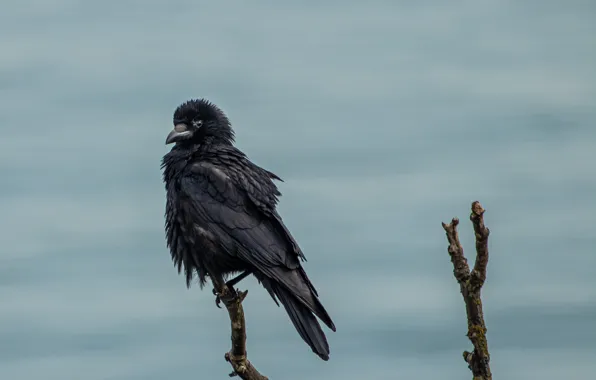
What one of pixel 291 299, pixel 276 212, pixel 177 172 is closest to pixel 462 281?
pixel 291 299

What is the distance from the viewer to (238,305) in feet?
30.5

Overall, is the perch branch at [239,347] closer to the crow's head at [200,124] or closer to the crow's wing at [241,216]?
the crow's wing at [241,216]

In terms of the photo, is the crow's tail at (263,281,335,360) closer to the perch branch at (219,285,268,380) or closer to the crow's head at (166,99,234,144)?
the perch branch at (219,285,268,380)

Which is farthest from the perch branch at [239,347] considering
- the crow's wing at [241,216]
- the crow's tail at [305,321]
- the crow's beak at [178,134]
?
the crow's beak at [178,134]

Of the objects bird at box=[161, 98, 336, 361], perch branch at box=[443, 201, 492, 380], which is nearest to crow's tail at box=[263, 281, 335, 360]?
bird at box=[161, 98, 336, 361]

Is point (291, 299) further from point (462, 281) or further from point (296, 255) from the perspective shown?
point (462, 281)

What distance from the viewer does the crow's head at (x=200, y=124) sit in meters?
12.5

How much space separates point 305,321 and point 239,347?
54.5 inches

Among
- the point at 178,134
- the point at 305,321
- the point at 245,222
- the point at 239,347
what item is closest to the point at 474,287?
the point at 239,347

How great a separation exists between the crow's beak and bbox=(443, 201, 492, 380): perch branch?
17.7ft

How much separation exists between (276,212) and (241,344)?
Result: 2.59 meters

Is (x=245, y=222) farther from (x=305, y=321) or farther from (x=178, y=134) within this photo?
(x=178, y=134)

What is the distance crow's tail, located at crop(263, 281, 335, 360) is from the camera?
33.0 ft

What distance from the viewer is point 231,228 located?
1124 centimetres
